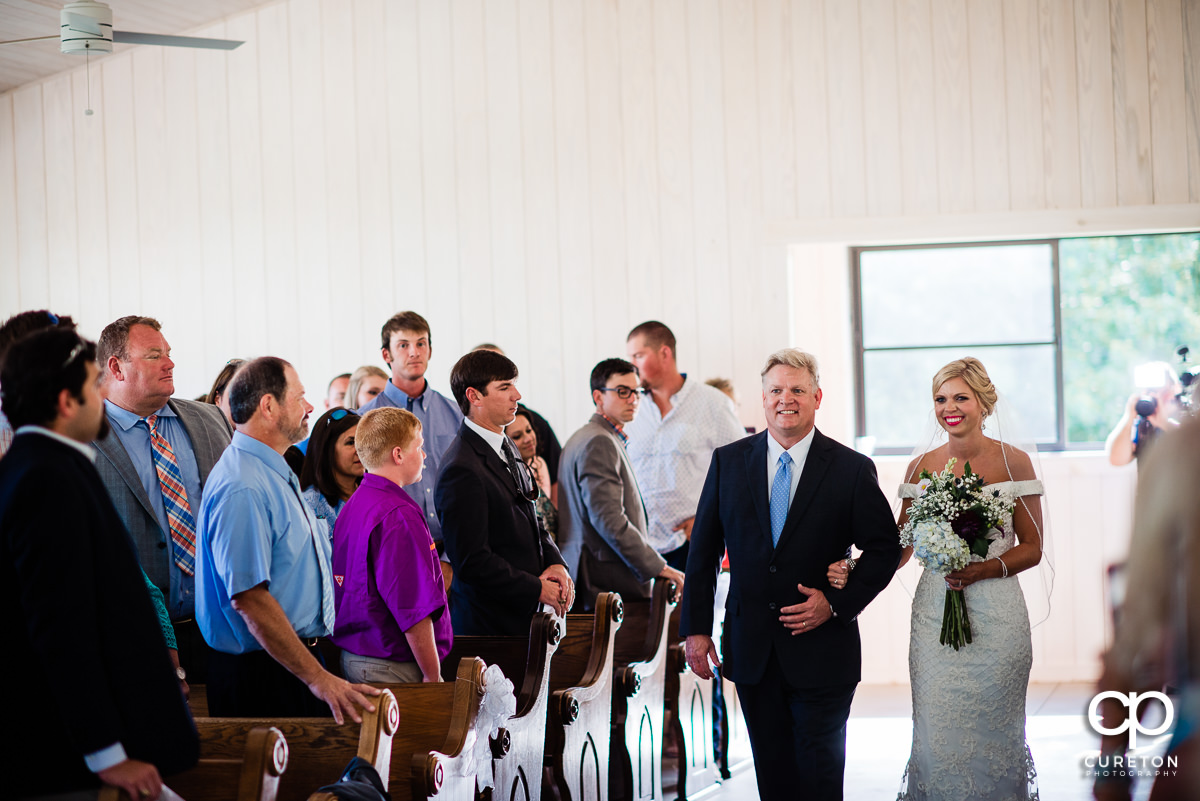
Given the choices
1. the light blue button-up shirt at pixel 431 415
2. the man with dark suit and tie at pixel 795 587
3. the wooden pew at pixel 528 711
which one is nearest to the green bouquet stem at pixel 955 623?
the man with dark suit and tie at pixel 795 587

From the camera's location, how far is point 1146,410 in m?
6.59

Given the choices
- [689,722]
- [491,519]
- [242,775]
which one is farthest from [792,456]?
[242,775]

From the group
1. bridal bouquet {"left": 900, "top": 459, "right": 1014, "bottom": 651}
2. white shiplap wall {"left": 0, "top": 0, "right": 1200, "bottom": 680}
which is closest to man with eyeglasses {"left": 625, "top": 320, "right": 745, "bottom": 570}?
white shiplap wall {"left": 0, "top": 0, "right": 1200, "bottom": 680}

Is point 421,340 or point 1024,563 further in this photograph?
point 421,340

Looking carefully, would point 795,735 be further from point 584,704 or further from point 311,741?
point 311,741

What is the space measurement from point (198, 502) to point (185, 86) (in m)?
4.98

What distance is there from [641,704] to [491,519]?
3.41 feet

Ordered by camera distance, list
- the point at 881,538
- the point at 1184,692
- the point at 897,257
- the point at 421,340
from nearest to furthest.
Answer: the point at 1184,692 < the point at 881,538 < the point at 421,340 < the point at 897,257

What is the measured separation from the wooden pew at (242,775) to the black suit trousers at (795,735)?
1631 mm

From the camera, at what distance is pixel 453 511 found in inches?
148

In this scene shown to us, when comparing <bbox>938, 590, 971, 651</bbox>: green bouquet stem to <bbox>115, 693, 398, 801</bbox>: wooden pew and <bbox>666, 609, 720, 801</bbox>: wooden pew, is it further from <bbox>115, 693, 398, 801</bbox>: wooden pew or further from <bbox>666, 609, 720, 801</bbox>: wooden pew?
<bbox>115, 693, 398, 801</bbox>: wooden pew

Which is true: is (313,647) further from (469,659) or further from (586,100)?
(586,100)

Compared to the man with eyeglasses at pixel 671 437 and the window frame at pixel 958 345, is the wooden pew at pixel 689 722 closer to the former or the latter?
the man with eyeglasses at pixel 671 437

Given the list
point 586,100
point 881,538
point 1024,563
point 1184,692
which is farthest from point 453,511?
point 586,100
